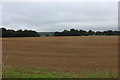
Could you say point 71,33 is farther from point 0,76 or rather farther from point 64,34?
point 0,76

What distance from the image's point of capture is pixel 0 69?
654 cm

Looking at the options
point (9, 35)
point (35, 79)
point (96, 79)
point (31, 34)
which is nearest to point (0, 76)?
point (35, 79)

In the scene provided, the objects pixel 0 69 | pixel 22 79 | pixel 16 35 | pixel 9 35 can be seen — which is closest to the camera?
pixel 22 79

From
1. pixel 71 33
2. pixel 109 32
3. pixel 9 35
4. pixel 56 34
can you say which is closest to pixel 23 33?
pixel 9 35

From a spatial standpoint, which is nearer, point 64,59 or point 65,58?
point 64,59

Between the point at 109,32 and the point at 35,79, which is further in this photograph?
the point at 109,32

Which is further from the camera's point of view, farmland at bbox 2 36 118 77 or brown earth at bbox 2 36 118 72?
brown earth at bbox 2 36 118 72

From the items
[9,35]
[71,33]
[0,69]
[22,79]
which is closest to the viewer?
[22,79]

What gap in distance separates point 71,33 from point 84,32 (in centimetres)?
611

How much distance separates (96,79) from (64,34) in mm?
66530

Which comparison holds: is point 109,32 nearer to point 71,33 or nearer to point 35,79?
point 71,33

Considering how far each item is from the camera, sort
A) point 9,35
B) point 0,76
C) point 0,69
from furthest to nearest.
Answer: point 9,35, point 0,69, point 0,76

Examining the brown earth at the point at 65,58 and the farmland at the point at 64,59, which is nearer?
the farmland at the point at 64,59

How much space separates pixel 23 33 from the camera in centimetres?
6531
